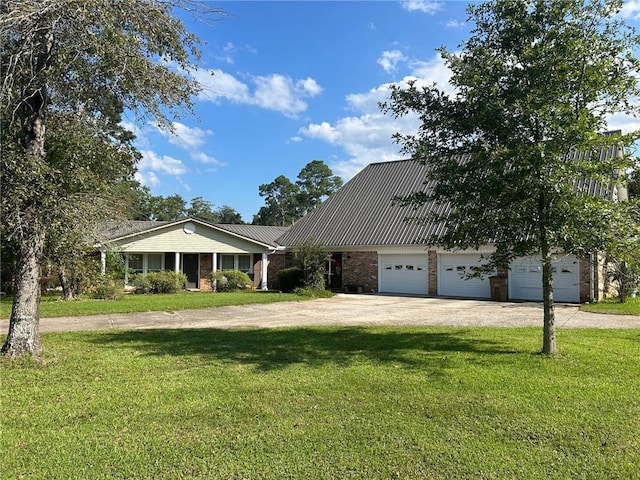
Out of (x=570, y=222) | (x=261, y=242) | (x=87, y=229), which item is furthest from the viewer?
(x=261, y=242)

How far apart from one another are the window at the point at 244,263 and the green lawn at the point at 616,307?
17876 millimetres

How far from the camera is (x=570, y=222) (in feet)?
22.3

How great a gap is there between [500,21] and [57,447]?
334 inches

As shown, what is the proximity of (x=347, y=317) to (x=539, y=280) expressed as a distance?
30.7ft

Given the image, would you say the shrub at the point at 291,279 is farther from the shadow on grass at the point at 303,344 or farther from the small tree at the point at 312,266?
the shadow on grass at the point at 303,344

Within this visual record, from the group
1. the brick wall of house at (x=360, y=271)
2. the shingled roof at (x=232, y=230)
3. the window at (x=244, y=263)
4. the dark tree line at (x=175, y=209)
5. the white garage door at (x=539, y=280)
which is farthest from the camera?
the dark tree line at (x=175, y=209)

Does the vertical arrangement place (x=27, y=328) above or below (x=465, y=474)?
above

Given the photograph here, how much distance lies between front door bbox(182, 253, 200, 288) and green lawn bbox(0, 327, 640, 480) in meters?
18.2

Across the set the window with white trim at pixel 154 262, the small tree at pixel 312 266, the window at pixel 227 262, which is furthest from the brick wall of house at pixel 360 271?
the window with white trim at pixel 154 262

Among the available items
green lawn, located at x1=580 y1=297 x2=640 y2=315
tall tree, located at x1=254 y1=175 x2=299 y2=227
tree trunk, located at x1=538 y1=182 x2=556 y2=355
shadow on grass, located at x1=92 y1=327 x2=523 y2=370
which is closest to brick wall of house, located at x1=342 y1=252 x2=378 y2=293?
green lawn, located at x1=580 y1=297 x2=640 y2=315

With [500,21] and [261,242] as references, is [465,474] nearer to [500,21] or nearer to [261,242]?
[500,21]

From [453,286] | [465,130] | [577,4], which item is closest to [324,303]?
[453,286]

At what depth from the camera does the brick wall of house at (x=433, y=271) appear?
21297 mm

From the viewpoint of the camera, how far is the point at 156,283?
2228 centimetres
